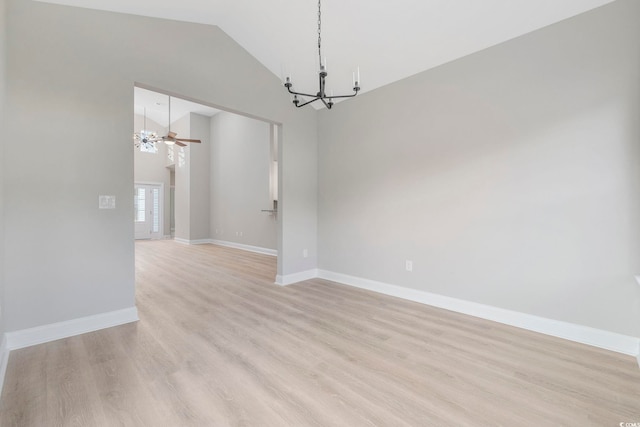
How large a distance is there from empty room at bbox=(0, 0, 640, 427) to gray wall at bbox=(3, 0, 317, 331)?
0.02m

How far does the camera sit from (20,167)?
2229 millimetres

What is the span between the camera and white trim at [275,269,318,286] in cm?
410

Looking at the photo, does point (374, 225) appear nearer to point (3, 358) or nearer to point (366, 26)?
point (366, 26)

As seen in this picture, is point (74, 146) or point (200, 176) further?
point (200, 176)

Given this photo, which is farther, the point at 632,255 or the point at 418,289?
the point at 418,289

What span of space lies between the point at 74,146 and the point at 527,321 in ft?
14.6

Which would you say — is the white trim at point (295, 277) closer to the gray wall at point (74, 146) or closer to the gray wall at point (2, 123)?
the gray wall at point (74, 146)

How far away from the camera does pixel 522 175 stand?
264 centimetres

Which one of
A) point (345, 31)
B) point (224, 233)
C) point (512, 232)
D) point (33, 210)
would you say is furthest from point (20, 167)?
point (224, 233)

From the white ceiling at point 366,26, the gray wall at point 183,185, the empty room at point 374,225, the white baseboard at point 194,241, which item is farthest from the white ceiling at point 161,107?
the empty room at point 374,225

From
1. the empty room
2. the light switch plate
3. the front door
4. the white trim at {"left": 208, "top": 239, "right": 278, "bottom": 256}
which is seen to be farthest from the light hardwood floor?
the front door

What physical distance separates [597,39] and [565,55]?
0.21 meters

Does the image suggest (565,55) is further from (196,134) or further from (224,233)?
(196,134)

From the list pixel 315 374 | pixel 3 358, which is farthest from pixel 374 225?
pixel 3 358
